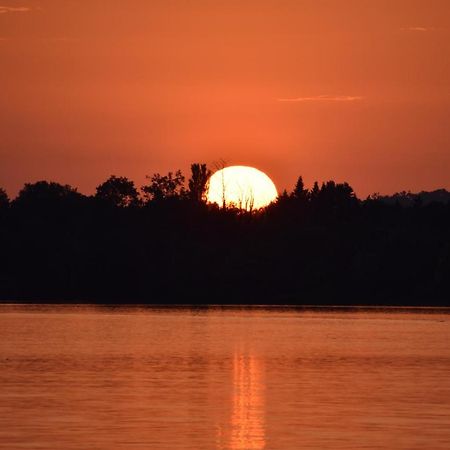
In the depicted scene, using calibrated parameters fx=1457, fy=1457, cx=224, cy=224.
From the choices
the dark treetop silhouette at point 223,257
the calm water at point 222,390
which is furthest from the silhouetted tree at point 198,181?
the calm water at point 222,390

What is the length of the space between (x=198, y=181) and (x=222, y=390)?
154 m

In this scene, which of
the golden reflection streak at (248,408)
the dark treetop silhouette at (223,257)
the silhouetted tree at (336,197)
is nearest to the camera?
the golden reflection streak at (248,408)

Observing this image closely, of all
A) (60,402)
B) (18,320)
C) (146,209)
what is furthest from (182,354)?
(146,209)

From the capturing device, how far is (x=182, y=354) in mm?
61812

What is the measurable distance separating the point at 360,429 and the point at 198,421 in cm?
407

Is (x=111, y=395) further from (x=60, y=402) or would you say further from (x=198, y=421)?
(x=198, y=421)

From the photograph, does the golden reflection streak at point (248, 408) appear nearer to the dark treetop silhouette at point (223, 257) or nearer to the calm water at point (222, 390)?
the calm water at point (222, 390)

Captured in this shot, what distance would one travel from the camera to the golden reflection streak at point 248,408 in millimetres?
31281

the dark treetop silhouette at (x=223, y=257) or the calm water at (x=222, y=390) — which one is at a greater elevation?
the dark treetop silhouette at (x=223, y=257)

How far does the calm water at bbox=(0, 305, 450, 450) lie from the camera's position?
105 ft

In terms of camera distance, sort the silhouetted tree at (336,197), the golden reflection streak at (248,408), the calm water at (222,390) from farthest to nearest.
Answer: the silhouetted tree at (336,197), the calm water at (222,390), the golden reflection streak at (248,408)

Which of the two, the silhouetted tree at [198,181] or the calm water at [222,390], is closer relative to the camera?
the calm water at [222,390]

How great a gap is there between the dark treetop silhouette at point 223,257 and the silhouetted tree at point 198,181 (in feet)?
30.1

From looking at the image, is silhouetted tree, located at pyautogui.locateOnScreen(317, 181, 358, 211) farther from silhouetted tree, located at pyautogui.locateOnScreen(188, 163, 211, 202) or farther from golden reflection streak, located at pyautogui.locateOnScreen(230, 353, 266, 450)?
golden reflection streak, located at pyautogui.locateOnScreen(230, 353, 266, 450)
